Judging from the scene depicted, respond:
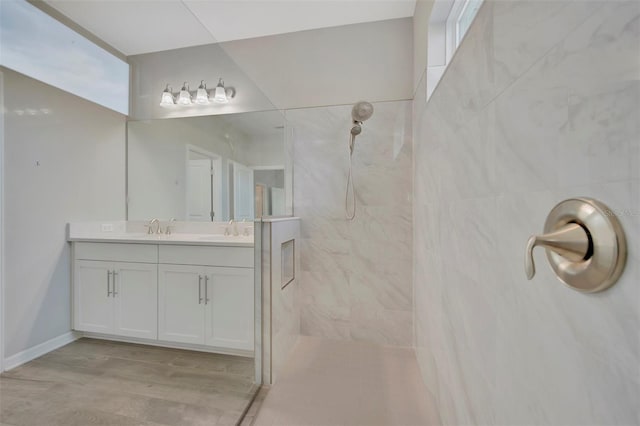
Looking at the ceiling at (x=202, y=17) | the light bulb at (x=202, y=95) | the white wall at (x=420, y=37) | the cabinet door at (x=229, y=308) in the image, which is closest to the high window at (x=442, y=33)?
the white wall at (x=420, y=37)

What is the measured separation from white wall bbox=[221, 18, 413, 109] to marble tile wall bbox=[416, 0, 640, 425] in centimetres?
118

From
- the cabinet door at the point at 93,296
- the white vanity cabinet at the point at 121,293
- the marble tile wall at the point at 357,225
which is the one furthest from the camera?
the marble tile wall at the point at 357,225

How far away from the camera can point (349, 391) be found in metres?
1.55

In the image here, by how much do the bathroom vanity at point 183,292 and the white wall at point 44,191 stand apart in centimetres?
34

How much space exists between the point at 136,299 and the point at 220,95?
1.76 metres

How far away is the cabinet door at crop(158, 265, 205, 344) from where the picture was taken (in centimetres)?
181

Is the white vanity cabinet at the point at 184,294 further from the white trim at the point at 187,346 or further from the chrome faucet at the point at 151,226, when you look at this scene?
the chrome faucet at the point at 151,226

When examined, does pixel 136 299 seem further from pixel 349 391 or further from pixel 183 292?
pixel 349 391

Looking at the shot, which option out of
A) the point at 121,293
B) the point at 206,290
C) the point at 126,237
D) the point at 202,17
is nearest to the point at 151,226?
the point at 126,237

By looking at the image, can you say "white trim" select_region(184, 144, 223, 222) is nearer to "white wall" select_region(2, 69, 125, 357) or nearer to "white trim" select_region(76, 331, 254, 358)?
"white wall" select_region(2, 69, 125, 357)

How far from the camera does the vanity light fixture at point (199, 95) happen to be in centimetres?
188

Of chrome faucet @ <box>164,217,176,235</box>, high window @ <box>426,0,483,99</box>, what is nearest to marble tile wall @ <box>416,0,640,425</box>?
high window @ <box>426,0,483,99</box>

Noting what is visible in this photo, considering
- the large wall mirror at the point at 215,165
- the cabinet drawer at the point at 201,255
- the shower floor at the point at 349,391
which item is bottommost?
the shower floor at the point at 349,391

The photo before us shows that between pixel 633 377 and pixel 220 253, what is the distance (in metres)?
1.91
